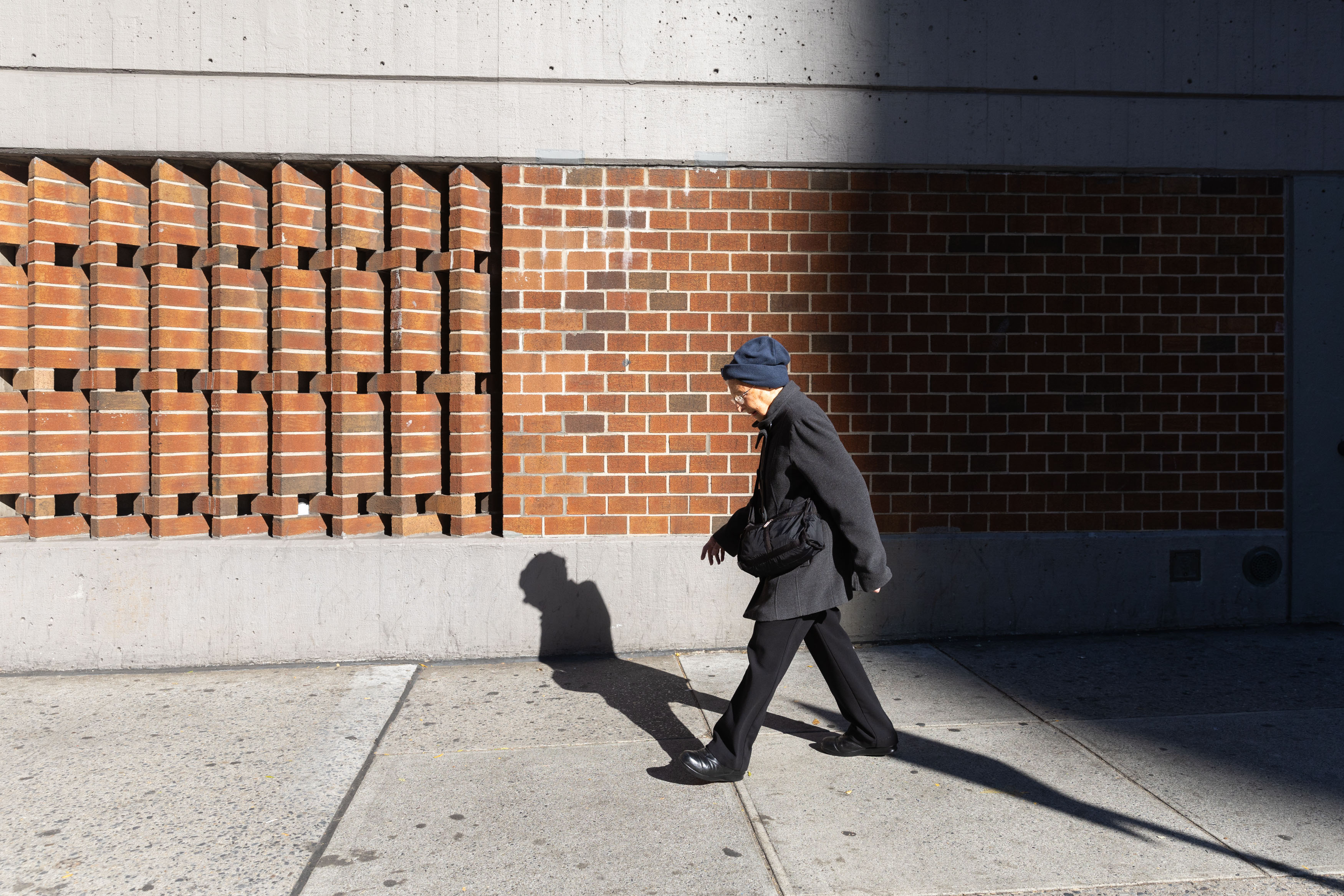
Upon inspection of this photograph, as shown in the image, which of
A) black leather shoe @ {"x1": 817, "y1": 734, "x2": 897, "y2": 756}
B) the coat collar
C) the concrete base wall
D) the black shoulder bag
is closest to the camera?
the black shoulder bag

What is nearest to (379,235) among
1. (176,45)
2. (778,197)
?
(176,45)

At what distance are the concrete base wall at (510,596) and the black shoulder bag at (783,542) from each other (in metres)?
1.98

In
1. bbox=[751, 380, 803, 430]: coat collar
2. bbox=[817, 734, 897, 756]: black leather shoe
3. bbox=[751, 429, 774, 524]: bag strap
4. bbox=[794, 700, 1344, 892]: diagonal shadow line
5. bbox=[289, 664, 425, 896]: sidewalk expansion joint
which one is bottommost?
bbox=[289, 664, 425, 896]: sidewalk expansion joint

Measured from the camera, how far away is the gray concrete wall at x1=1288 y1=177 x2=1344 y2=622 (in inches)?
233

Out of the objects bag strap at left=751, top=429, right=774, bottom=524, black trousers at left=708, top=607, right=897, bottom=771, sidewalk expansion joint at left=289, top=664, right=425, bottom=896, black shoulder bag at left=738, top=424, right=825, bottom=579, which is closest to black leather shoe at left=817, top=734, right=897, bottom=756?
black trousers at left=708, top=607, right=897, bottom=771

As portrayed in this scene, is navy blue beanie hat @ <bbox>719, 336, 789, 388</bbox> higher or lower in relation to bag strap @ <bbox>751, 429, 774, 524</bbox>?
higher

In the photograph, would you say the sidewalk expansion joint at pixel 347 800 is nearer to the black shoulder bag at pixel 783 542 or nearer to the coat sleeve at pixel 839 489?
the black shoulder bag at pixel 783 542

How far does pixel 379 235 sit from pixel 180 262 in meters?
1.14

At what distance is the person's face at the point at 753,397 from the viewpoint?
370cm

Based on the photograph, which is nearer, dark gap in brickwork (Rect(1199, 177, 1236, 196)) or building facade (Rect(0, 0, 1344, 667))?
building facade (Rect(0, 0, 1344, 667))

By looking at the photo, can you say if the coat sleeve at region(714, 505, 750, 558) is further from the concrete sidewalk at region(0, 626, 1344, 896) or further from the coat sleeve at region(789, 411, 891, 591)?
the concrete sidewalk at region(0, 626, 1344, 896)

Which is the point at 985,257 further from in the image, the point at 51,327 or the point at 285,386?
the point at 51,327

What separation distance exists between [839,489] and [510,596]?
8.44 ft

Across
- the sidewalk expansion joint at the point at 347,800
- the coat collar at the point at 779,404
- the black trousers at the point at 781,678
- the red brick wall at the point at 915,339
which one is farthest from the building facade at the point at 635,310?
the coat collar at the point at 779,404
